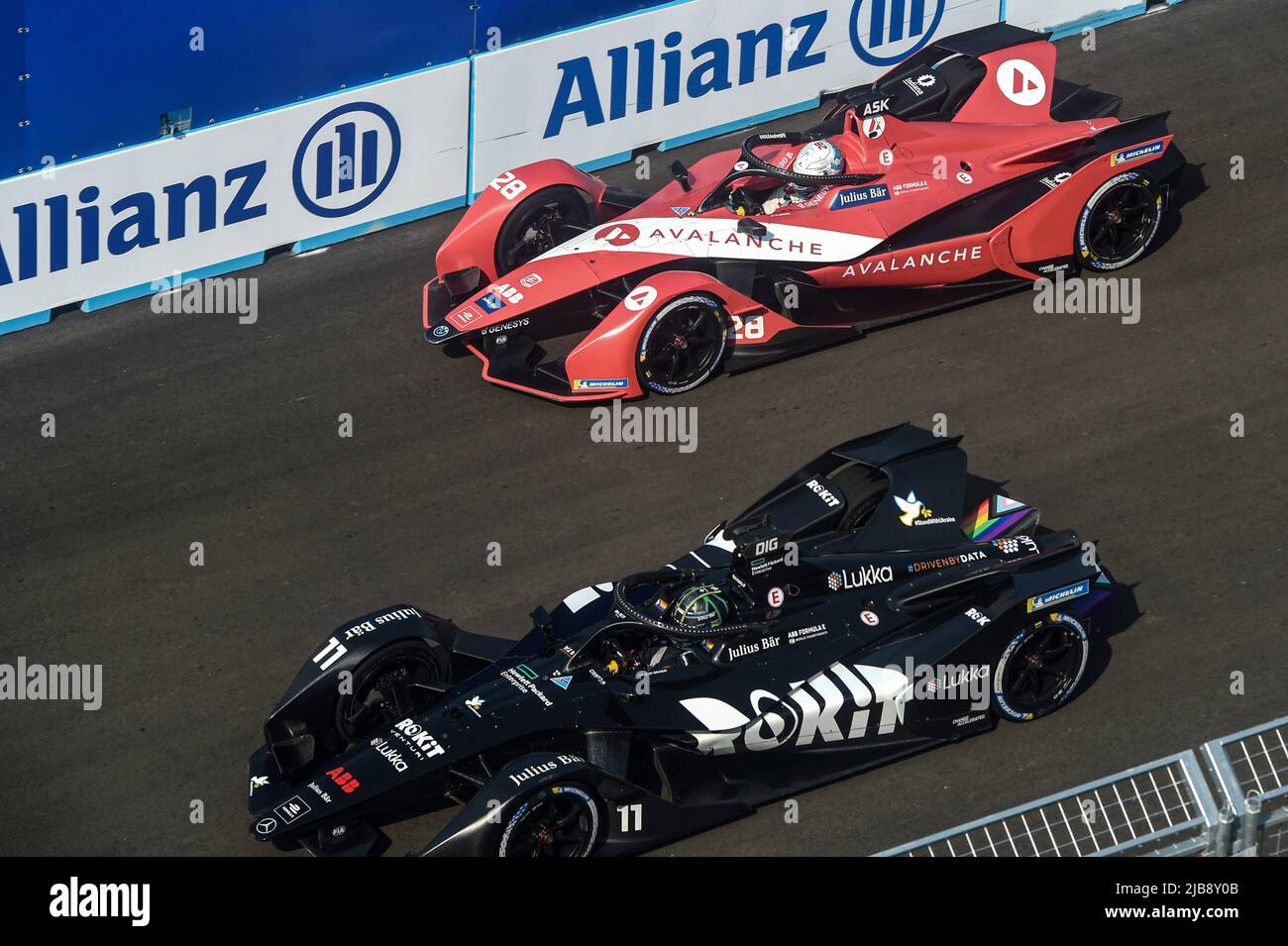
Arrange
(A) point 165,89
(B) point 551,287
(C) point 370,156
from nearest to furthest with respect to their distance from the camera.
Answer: (B) point 551,287
(A) point 165,89
(C) point 370,156

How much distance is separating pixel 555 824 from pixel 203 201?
28.5 ft

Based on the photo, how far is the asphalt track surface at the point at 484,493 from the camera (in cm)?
1059

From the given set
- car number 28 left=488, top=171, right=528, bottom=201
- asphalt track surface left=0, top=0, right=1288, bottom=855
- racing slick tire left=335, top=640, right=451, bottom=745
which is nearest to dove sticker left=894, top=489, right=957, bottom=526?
asphalt track surface left=0, top=0, right=1288, bottom=855

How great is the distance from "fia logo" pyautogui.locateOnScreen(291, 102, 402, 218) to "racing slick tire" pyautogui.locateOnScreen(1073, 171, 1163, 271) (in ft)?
22.1

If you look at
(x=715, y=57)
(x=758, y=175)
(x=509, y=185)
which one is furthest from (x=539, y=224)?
(x=715, y=57)

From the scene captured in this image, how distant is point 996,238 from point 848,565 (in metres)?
4.97

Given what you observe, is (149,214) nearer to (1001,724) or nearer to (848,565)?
(848,565)

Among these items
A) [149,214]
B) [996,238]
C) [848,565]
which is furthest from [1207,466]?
[149,214]

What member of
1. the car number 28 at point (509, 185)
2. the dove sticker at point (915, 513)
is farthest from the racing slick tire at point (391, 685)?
the car number 28 at point (509, 185)

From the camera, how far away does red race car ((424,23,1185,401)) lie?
46.1ft

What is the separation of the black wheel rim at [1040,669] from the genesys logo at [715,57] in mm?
8887

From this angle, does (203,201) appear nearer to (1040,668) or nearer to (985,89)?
(985,89)

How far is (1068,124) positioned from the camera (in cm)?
1496

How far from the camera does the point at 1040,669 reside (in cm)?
1062
